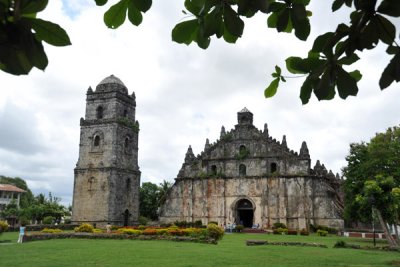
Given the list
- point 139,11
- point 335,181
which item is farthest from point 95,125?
point 139,11

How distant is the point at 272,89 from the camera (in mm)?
1998

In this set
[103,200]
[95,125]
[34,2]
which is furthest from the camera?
[95,125]

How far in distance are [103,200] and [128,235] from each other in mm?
10451

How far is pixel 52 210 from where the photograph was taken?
37.1 meters

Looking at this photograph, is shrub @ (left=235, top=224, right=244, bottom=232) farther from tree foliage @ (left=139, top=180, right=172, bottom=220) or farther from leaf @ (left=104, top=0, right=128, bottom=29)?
leaf @ (left=104, top=0, right=128, bottom=29)

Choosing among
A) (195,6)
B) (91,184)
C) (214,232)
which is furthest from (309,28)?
(91,184)

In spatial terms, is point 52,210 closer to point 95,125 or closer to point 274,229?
point 95,125

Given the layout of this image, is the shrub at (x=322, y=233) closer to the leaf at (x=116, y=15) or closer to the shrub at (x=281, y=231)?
the shrub at (x=281, y=231)

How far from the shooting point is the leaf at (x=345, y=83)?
5.35 feet

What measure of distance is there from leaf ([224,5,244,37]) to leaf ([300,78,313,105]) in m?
0.37

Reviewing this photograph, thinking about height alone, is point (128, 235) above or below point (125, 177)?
below

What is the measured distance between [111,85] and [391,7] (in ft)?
109

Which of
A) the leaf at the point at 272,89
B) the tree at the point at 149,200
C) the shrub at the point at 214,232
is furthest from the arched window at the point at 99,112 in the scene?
the leaf at the point at 272,89

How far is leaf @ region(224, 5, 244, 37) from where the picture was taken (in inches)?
61.4
